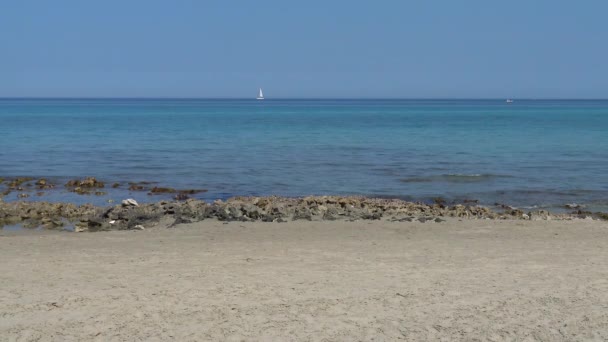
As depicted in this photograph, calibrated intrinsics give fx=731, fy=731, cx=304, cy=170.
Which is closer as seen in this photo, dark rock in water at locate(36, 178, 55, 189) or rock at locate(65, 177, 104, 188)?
dark rock in water at locate(36, 178, 55, 189)

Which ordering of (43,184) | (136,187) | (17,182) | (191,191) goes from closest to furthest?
(191,191), (136,187), (43,184), (17,182)

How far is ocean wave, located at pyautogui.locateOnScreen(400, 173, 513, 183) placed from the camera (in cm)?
2216

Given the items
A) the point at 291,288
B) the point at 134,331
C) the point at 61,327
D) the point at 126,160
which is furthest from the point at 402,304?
the point at 126,160

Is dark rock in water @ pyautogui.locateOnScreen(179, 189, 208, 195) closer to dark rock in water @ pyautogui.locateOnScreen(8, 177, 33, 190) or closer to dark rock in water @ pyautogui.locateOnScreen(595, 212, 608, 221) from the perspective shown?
dark rock in water @ pyautogui.locateOnScreen(8, 177, 33, 190)

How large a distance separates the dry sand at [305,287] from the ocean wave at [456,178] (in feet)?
31.3

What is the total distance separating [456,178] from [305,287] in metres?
15.1

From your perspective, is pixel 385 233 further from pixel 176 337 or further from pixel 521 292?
pixel 176 337

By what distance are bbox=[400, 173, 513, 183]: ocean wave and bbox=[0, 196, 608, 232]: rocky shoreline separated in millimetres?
5725

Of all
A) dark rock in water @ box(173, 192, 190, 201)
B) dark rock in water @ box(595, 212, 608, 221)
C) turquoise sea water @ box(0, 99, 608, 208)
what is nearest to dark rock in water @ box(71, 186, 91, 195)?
turquoise sea water @ box(0, 99, 608, 208)

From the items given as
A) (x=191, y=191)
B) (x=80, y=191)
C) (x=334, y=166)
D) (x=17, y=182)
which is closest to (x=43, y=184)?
(x=17, y=182)

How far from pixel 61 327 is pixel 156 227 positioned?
6505 millimetres

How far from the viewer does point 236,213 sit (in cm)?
1446

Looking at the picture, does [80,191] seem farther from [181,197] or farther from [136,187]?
[181,197]

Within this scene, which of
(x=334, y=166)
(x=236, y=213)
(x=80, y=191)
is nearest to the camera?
(x=236, y=213)
